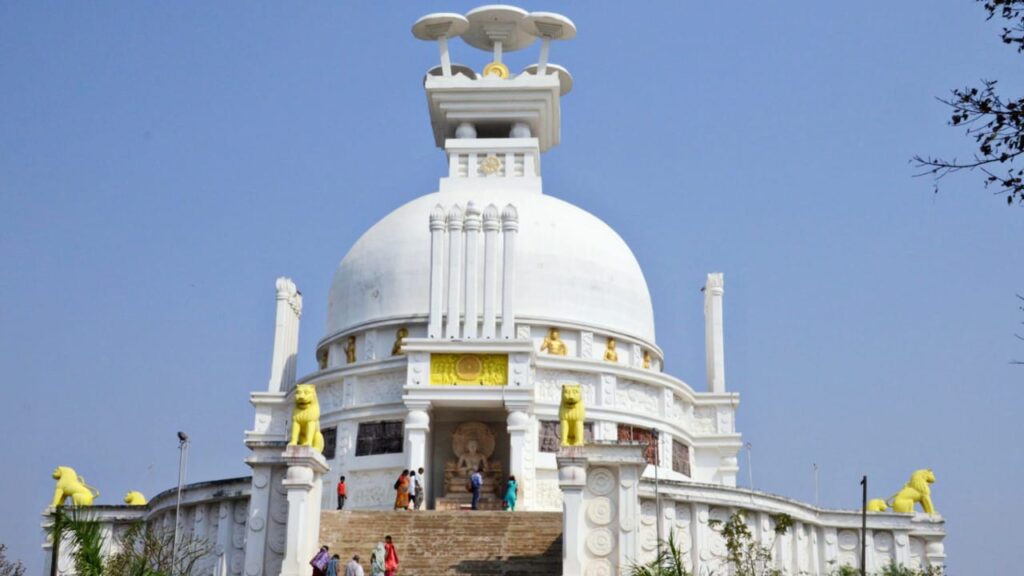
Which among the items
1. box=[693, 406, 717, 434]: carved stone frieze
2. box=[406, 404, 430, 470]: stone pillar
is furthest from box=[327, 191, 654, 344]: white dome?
box=[406, 404, 430, 470]: stone pillar

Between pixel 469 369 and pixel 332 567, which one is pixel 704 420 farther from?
pixel 332 567

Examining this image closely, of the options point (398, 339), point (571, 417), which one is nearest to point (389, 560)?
point (571, 417)

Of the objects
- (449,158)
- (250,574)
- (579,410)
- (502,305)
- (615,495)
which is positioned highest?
(449,158)

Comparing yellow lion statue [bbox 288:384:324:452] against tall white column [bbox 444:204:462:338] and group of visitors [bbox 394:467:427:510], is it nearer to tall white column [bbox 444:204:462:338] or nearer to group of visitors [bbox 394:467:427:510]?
group of visitors [bbox 394:467:427:510]

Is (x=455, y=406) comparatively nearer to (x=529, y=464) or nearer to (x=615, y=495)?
(x=529, y=464)

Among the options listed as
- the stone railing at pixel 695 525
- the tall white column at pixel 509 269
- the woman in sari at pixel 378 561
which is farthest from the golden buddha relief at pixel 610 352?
the woman in sari at pixel 378 561

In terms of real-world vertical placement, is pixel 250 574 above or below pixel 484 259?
below

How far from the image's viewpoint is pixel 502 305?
1641 inches

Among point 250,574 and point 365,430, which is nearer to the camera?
point 250,574

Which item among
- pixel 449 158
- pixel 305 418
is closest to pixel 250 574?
pixel 305 418

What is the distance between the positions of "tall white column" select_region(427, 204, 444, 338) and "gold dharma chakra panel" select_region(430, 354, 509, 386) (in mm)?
955

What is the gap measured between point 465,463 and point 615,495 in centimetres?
1125

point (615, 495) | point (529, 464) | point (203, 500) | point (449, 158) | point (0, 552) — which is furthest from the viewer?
point (449, 158)

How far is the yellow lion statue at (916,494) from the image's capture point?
41.7 meters
